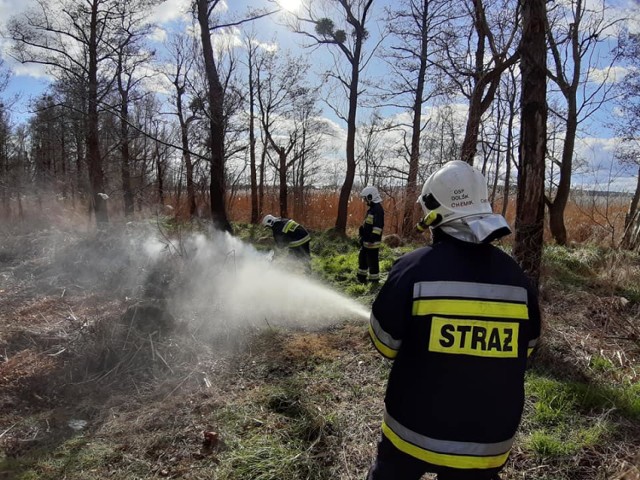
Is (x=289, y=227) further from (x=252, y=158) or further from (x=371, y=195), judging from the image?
(x=252, y=158)

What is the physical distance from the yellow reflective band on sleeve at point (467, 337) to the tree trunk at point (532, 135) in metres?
3.37

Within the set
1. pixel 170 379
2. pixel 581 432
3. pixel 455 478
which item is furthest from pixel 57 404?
pixel 581 432

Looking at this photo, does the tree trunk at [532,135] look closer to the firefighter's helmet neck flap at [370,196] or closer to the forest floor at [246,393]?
the forest floor at [246,393]

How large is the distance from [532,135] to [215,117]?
10.1 meters

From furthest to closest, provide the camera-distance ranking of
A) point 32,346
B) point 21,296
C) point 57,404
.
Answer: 1. point 21,296
2. point 32,346
3. point 57,404

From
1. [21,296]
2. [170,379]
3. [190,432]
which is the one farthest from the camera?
[21,296]

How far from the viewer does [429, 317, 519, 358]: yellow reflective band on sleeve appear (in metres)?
1.63

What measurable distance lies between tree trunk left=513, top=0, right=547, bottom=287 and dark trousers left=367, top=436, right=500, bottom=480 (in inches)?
133

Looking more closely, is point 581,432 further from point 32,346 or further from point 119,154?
point 119,154

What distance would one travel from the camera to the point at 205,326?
5586 millimetres

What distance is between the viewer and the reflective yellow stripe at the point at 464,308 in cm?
162

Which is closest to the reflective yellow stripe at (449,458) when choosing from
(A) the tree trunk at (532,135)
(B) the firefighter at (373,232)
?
(A) the tree trunk at (532,135)

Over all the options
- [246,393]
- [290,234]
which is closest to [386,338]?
[246,393]

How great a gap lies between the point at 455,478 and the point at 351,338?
3.69m
